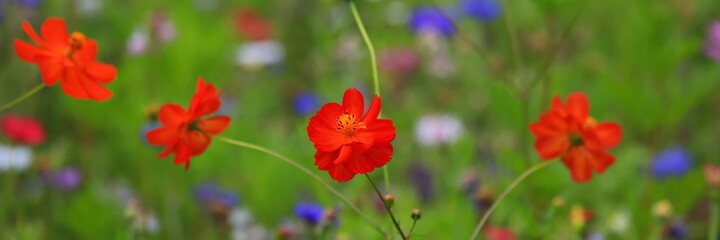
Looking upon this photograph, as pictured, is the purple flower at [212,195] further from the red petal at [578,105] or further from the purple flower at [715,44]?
the purple flower at [715,44]

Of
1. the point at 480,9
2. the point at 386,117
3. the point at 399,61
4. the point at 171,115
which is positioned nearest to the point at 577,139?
the point at 171,115

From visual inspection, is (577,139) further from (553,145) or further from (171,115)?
(171,115)

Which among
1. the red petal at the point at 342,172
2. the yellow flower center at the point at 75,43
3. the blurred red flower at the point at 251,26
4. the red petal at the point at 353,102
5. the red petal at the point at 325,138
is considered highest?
the blurred red flower at the point at 251,26

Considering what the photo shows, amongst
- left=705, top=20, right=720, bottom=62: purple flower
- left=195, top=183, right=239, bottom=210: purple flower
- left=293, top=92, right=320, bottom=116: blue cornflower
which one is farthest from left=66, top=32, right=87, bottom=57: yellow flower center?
left=705, top=20, right=720, bottom=62: purple flower

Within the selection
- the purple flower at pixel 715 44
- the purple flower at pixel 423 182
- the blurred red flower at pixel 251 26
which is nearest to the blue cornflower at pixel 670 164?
the purple flower at pixel 715 44

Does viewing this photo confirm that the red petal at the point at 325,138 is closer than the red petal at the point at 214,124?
Yes

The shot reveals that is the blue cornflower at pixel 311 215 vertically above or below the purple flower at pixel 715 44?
below

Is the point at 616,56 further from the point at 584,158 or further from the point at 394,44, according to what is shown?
the point at 584,158
